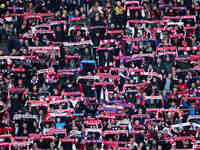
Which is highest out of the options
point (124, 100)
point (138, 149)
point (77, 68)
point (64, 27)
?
point (64, 27)

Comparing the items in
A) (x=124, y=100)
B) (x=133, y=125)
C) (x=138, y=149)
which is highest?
(x=124, y=100)

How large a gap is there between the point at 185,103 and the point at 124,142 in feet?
1.86

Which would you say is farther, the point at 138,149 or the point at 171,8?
the point at 171,8

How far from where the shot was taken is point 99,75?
2.45 meters

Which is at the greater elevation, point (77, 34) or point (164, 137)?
point (77, 34)

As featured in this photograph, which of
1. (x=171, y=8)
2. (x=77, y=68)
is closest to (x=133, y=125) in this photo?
(x=77, y=68)

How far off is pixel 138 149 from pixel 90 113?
45cm

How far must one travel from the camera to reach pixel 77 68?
97.0 inches

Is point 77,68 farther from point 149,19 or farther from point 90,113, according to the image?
point 149,19

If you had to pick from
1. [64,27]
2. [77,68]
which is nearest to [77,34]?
[64,27]

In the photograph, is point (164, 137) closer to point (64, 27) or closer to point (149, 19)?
point (149, 19)

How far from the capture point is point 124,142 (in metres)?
2.30

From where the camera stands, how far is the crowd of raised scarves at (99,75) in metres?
2.32

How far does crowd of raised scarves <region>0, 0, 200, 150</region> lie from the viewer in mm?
2320
